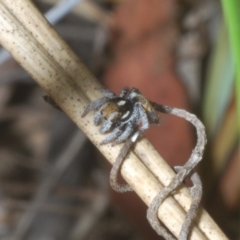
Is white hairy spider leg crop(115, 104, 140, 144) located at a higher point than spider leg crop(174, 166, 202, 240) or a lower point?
higher

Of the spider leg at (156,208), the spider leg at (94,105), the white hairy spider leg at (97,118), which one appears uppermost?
the spider leg at (94,105)

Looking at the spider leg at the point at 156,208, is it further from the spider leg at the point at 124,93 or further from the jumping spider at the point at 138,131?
the spider leg at the point at 124,93

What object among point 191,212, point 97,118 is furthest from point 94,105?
point 191,212

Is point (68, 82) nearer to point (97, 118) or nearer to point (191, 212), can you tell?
point (97, 118)

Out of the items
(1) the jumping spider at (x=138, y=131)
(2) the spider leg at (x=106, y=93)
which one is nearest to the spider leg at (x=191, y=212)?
(1) the jumping spider at (x=138, y=131)

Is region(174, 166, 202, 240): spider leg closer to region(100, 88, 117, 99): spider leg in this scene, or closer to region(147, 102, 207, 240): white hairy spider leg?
region(147, 102, 207, 240): white hairy spider leg

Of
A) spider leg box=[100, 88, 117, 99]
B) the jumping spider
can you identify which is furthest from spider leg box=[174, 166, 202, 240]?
spider leg box=[100, 88, 117, 99]

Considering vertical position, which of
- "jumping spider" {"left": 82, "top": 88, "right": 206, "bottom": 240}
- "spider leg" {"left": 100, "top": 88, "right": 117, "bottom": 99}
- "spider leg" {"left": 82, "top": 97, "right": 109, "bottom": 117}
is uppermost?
"spider leg" {"left": 100, "top": 88, "right": 117, "bottom": 99}
